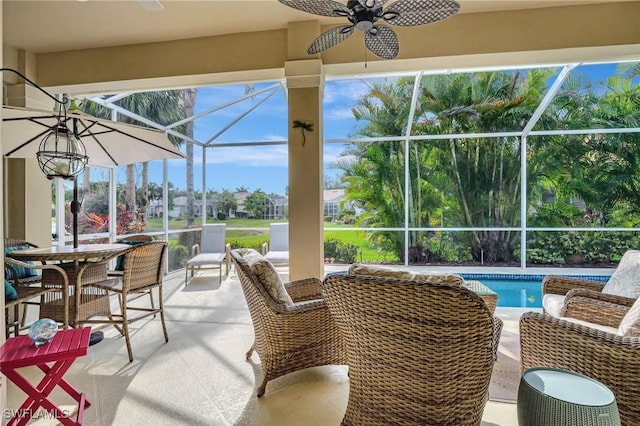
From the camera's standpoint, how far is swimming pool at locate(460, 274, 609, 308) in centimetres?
500

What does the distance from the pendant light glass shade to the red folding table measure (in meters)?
1.52

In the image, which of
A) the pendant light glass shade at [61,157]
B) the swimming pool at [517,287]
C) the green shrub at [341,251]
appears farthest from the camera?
the green shrub at [341,251]

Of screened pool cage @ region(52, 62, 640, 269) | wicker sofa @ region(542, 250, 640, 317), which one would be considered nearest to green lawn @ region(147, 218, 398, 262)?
screened pool cage @ region(52, 62, 640, 269)

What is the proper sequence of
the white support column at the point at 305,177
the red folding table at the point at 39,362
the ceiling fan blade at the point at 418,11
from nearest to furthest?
the red folding table at the point at 39,362
the ceiling fan blade at the point at 418,11
the white support column at the point at 305,177

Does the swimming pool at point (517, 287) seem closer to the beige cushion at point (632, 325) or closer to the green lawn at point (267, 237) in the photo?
the green lawn at point (267, 237)

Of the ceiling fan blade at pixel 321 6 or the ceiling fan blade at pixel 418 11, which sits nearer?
the ceiling fan blade at pixel 418 11

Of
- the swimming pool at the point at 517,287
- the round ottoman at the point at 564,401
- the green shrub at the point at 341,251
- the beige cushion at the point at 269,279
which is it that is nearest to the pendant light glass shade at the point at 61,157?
the beige cushion at the point at 269,279

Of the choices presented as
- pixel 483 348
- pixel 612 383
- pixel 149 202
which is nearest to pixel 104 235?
pixel 149 202

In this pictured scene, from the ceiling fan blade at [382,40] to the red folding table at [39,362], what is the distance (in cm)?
264

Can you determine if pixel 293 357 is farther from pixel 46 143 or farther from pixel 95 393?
pixel 46 143

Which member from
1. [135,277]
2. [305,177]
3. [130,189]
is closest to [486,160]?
[305,177]

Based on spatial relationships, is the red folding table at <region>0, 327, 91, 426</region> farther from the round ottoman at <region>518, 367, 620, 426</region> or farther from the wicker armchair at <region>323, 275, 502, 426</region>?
the round ottoman at <region>518, 367, 620, 426</region>

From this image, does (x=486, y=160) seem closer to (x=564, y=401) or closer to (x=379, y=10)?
(x=379, y=10)

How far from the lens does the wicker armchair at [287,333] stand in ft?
7.12
